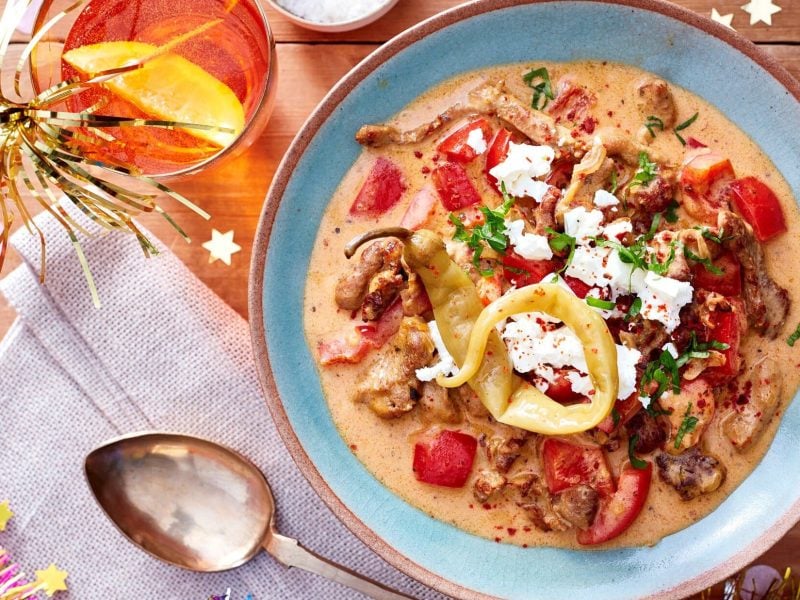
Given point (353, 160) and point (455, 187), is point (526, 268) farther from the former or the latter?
point (353, 160)

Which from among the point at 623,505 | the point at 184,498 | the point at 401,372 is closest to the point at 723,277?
the point at 623,505

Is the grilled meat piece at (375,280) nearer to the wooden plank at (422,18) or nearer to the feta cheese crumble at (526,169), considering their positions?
the feta cheese crumble at (526,169)

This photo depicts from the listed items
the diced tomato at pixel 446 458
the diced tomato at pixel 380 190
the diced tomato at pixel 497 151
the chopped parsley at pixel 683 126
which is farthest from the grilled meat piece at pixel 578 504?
the chopped parsley at pixel 683 126

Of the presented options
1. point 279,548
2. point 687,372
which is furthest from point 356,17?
point 279,548

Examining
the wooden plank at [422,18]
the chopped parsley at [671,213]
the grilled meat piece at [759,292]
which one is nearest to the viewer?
the grilled meat piece at [759,292]

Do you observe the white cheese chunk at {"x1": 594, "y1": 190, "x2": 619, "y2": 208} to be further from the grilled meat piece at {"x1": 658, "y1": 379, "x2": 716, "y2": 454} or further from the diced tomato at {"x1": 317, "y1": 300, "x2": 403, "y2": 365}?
the diced tomato at {"x1": 317, "y1": 300, "x2": 403, "y2": 365}

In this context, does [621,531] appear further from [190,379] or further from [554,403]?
[190,379]
